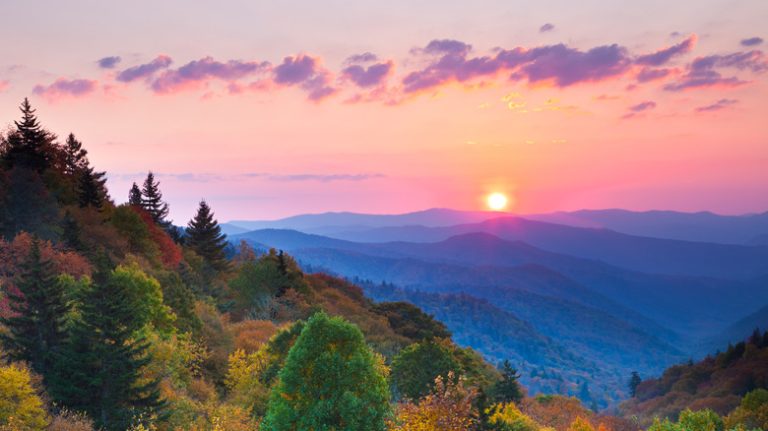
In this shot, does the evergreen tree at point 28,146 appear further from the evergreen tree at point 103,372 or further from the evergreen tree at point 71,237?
the evergreen tree at point 103,372

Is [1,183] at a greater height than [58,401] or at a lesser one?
greater

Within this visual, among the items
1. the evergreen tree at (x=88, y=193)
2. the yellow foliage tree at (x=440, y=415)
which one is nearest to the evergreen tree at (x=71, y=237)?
the evergreen tree at (x=88, y=193)

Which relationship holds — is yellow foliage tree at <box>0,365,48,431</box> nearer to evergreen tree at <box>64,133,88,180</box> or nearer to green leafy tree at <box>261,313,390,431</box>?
green leafy tree at <box>261,313,390,431</box>

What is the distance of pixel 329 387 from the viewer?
2836cm

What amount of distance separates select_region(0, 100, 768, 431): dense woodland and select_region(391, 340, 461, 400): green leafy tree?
0.57 feet

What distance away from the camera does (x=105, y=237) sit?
214 ft

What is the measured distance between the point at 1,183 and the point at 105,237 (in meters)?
13.1

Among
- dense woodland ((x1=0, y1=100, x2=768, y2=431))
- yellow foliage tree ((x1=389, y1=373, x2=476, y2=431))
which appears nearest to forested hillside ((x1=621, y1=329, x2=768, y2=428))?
dense woodland ((x1=0, y1=100, x2=768, y2=431))

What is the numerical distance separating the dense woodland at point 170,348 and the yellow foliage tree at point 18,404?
8cm

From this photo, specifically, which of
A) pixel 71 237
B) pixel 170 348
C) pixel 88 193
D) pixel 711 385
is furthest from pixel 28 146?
pixel 711 385

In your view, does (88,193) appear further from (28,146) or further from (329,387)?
(329,387)

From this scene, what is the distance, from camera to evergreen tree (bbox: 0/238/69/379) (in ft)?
97.8

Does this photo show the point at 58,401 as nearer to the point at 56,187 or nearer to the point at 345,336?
the point at 345,336

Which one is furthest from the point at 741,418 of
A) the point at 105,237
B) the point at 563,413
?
the point at 105,237
